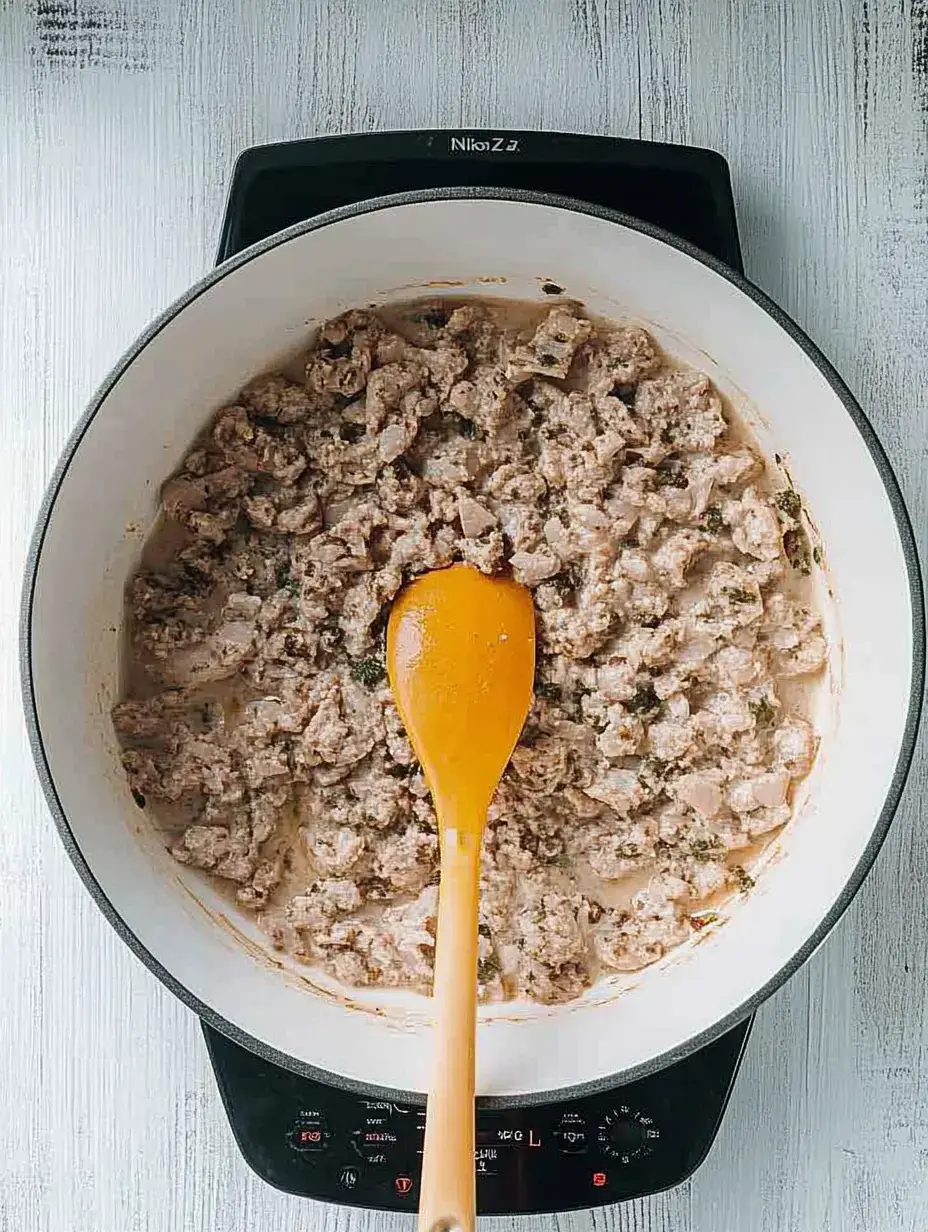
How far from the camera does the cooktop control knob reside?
48.4 inches

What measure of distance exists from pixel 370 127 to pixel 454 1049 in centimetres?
89

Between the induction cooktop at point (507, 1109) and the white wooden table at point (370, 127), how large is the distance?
93 mm

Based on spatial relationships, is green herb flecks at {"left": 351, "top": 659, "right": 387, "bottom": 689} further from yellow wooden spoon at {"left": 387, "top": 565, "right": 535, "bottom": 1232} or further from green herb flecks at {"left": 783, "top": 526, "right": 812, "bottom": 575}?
green herb flecks at {"left": 783, "top": 526, "right": 812, "bottom": 575}

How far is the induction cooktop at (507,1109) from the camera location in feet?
3.99

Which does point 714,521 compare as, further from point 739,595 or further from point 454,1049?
point 454,1049

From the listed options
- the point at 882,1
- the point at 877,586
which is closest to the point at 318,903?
the point at 877,586

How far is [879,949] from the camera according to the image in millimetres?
1312

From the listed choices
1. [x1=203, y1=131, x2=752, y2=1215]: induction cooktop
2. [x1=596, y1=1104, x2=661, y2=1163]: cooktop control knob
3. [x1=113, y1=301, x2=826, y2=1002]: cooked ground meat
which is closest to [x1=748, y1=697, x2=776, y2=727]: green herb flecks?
[x1=113, y1=301, x2=826, y2=1002]: cooked ground meat

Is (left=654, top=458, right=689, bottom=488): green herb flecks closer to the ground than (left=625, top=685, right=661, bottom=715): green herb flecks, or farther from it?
farther from it

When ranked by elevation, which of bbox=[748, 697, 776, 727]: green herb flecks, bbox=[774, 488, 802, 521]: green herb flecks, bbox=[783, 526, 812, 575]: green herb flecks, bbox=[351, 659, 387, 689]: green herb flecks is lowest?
bbox=[748, 697, 776, 727]: green herb flecks

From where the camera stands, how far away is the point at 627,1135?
4.04 ft

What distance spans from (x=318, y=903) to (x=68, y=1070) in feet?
1.03

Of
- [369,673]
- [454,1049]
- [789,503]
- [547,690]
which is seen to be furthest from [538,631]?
[454,1049]

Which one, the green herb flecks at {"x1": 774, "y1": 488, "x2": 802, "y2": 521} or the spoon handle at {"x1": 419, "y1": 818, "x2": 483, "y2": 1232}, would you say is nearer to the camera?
the spoon handle at {"x1": 419, "y1": 818, "x2": 483, "y2": 1232}
